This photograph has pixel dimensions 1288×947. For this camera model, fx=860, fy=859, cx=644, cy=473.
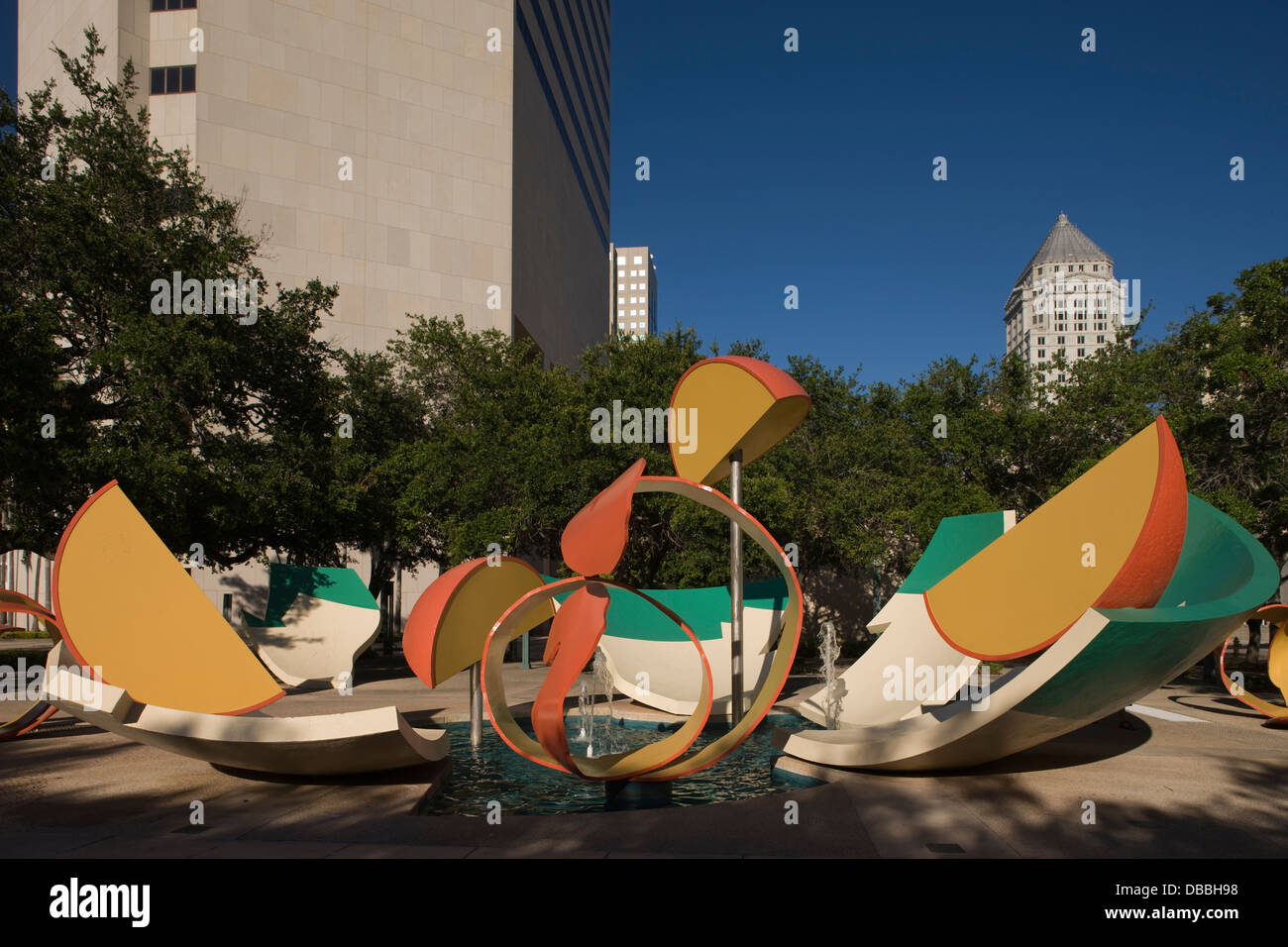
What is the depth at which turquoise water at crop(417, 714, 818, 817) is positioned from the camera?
26.1 ft

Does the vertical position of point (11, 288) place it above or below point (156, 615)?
above

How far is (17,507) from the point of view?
16359 millimetres

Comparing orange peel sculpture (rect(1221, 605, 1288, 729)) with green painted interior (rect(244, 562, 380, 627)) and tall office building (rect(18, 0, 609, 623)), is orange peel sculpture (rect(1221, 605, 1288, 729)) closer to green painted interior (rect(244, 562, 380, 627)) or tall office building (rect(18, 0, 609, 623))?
green painted interior (rect(244, 562, 380, 627))

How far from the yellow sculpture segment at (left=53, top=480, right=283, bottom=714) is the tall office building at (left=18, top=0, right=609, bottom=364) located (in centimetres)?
2781

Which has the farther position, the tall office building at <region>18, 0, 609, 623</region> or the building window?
the building window

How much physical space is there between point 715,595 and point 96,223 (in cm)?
1365

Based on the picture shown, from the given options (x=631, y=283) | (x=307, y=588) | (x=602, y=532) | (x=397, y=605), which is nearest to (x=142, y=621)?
(x=602, y=532)

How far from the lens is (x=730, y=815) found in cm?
684

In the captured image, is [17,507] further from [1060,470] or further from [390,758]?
[1060,470]

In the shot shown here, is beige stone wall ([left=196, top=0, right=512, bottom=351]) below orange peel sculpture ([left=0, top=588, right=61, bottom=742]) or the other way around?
the other way around

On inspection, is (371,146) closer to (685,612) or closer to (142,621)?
(685,612)

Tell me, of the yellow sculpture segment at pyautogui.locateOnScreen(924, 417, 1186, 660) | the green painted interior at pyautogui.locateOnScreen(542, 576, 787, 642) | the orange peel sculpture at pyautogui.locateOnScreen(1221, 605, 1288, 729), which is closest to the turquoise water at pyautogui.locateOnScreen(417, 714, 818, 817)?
the green painted interior at pyautogui.locateOnScreen(542, 576, 787, 642)
